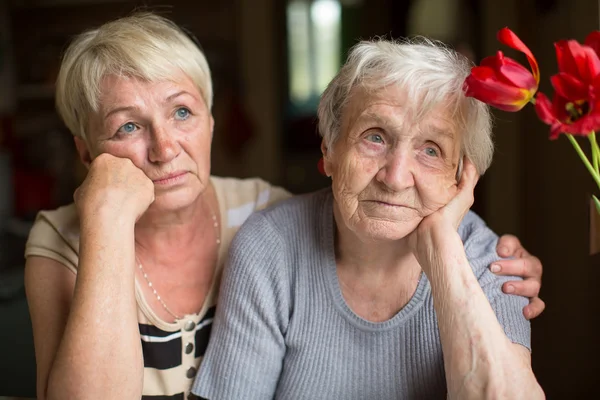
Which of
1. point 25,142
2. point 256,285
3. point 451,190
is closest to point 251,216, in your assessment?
point 256,285

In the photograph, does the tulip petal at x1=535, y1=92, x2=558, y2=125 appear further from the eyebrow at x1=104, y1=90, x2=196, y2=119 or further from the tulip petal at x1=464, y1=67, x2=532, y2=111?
the eyebrow at x1=104, y1=90, x2=196, y2=119

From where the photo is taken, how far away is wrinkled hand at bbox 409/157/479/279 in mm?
1155

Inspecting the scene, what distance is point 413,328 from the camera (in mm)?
1271

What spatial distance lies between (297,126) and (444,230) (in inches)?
107

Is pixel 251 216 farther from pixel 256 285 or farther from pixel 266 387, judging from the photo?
pixel 266 387

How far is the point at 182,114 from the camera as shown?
1.39m

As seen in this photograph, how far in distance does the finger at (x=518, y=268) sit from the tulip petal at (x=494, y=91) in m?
0.41

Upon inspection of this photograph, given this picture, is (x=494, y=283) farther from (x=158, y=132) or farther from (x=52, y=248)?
(x=52, y=248)

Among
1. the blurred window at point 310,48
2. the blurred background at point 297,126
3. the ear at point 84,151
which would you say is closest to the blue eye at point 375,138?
the ear at point 84,151

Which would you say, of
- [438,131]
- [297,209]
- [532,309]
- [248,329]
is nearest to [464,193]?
[438,131]

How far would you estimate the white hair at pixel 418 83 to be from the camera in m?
1.16

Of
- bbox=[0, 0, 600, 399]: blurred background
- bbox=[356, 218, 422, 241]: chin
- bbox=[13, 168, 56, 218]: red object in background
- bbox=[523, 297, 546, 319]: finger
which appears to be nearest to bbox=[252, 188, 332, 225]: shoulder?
bbox=[356, 218, 422, 241]: chin

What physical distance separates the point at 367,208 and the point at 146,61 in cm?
55

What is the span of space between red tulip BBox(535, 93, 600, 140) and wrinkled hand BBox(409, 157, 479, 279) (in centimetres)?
31
